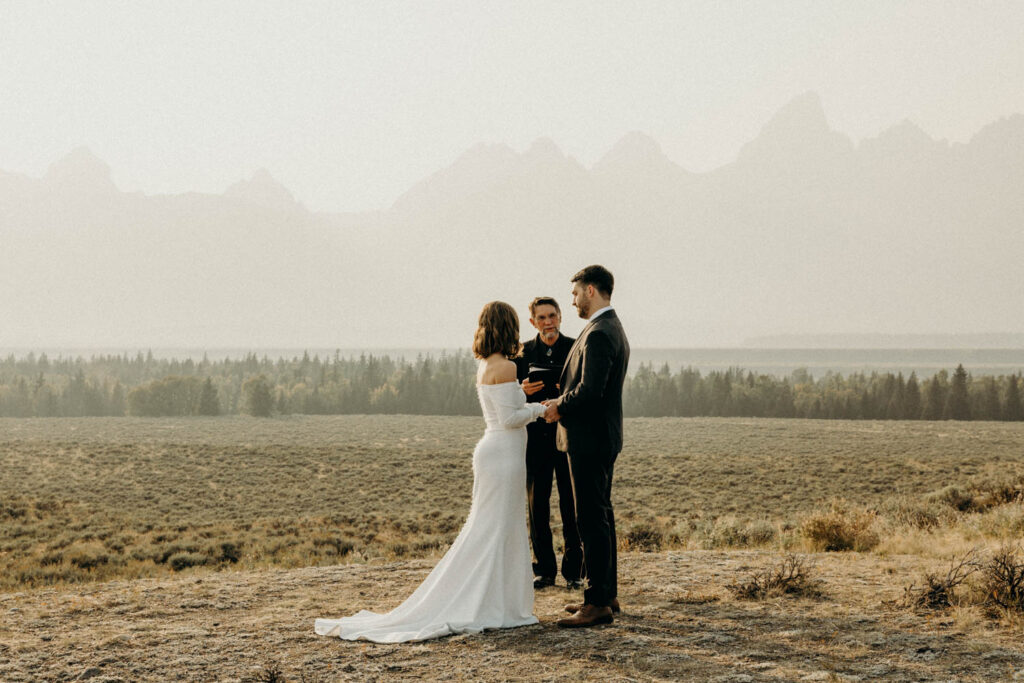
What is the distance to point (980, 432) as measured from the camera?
67000 millimetres

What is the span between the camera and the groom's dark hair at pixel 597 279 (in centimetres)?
514

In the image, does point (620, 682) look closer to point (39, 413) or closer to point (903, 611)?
point (903, 611)

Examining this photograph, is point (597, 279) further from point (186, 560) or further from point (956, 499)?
point (186, 560)

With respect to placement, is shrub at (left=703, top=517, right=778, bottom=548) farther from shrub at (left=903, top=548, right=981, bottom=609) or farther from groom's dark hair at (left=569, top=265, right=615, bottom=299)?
groom's dark hair at (left=569, top=265, right=615, bottom=299)

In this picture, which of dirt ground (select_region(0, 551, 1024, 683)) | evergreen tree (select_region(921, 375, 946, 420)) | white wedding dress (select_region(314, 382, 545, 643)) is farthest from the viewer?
evergreen tree (select_region(921, 375, 946, 420))

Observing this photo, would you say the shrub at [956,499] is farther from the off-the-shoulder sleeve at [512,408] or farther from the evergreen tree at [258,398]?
the evergreen tree at [258,398]

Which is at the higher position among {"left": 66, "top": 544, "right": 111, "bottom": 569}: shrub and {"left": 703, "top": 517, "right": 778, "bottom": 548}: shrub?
{"left": 703, "top": 517, "right": 778, "bottom": 548}: shrub

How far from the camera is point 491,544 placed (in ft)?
16.8

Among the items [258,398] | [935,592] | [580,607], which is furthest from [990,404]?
[580,607]

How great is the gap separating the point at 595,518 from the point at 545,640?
827 mm

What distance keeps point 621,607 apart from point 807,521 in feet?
15.4

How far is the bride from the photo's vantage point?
5.05 metres

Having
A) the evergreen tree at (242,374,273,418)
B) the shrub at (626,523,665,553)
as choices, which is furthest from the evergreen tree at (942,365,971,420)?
the shrub at (626,523,665,553)

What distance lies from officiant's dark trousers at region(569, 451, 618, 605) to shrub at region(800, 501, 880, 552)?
4.87 m
